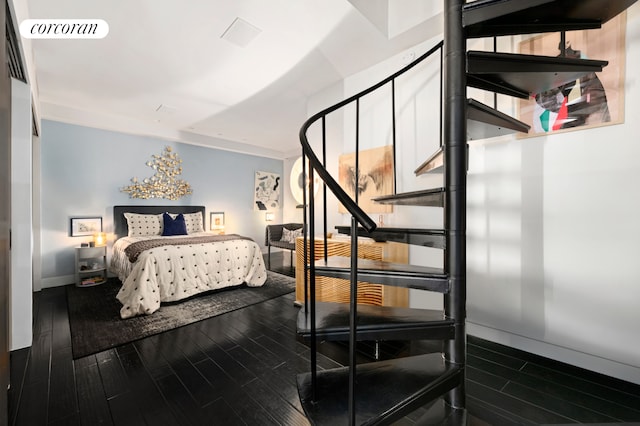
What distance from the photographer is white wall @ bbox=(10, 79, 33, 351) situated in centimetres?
212

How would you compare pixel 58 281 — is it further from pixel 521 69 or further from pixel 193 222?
pixel 521 69

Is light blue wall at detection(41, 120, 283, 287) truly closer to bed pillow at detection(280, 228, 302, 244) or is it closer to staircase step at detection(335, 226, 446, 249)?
bed pillow at detection(280, 228, 302, 244)

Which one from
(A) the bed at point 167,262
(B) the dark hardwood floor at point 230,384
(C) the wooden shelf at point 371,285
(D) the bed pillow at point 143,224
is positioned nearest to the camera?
(B) the dark hardwood floor at point 230,384

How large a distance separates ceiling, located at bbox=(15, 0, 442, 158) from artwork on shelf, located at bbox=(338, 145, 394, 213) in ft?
3.30

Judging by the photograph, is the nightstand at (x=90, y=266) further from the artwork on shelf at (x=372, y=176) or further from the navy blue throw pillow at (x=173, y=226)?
the artwork on shelf at (x=372, y=176)

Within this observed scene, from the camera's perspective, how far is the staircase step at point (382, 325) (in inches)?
44.0

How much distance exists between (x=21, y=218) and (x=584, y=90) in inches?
174

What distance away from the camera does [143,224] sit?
4598mm

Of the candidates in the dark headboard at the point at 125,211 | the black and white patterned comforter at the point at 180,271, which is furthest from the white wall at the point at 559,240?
the dark headboard at the point at 125,211

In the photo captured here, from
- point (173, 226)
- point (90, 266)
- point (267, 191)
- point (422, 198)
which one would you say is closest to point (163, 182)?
point (173, 226)

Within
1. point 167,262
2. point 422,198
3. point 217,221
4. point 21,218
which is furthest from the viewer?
point 217,221

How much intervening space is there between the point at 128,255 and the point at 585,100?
4688 mm

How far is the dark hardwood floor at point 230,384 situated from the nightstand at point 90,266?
5.68ft

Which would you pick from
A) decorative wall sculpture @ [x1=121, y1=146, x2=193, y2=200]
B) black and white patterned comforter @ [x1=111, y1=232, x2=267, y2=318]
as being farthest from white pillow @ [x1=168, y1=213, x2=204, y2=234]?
black and white patterned comforter @ [x1=111, y1=232, x2=267, y2=318]
